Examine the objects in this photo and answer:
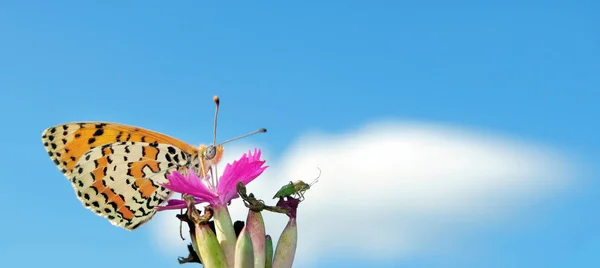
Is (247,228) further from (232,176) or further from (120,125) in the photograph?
(120,125)

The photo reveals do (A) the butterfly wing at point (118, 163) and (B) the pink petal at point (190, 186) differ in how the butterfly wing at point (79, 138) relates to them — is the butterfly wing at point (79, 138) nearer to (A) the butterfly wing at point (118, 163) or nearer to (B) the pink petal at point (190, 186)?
(A) the butterfly wing at point (118, 163)

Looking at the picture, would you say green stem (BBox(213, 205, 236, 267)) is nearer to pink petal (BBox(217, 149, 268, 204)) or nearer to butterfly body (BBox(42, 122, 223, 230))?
pink petal (BBox(217, 149, 268, 204))

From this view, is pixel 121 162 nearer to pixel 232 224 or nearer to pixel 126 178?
pixel 126 178

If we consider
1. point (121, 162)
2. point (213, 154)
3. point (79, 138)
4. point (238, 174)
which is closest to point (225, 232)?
point (238, 174)

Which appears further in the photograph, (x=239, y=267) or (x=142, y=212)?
(x=142, y=212)

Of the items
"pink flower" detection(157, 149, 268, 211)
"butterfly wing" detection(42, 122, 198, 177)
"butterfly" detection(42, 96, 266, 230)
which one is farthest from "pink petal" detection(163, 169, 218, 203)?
"butterfly wing" detection(42, 122, 198, 177)

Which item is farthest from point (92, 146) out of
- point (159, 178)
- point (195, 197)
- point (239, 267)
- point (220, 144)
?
point (239, 267)

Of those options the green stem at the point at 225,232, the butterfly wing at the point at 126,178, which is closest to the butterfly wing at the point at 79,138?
the butterfly wing at the point at 126,178
